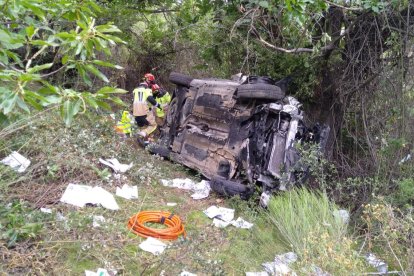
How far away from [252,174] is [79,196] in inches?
81.7

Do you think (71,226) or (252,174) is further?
(252,174)

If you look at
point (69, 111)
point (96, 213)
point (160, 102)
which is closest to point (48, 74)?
point (69, 111)

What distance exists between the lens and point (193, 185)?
568cm

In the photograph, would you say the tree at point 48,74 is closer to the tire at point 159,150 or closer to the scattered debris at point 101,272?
the scattered debris at point 101,272

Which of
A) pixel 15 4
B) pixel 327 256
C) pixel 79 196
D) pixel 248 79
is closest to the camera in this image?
pixel 15 4

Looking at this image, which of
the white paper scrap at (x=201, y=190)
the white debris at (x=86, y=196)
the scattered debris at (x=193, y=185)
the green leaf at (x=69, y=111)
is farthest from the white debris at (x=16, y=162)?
the green leaf at (x=69, y=111)

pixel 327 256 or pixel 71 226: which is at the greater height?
pixel 327 256

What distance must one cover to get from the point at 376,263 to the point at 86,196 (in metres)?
2.83

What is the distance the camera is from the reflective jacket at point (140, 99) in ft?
26.3

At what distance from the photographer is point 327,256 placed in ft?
9.43

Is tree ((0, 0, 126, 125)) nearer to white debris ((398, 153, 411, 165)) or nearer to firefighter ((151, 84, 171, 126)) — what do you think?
white debris ((398, 153, 411, 165))

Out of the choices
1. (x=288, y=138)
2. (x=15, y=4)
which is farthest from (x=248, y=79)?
(x=15, y=4)

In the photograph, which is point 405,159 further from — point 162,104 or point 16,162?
point 162,104

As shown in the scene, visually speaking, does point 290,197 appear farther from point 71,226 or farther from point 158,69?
point 158,69
